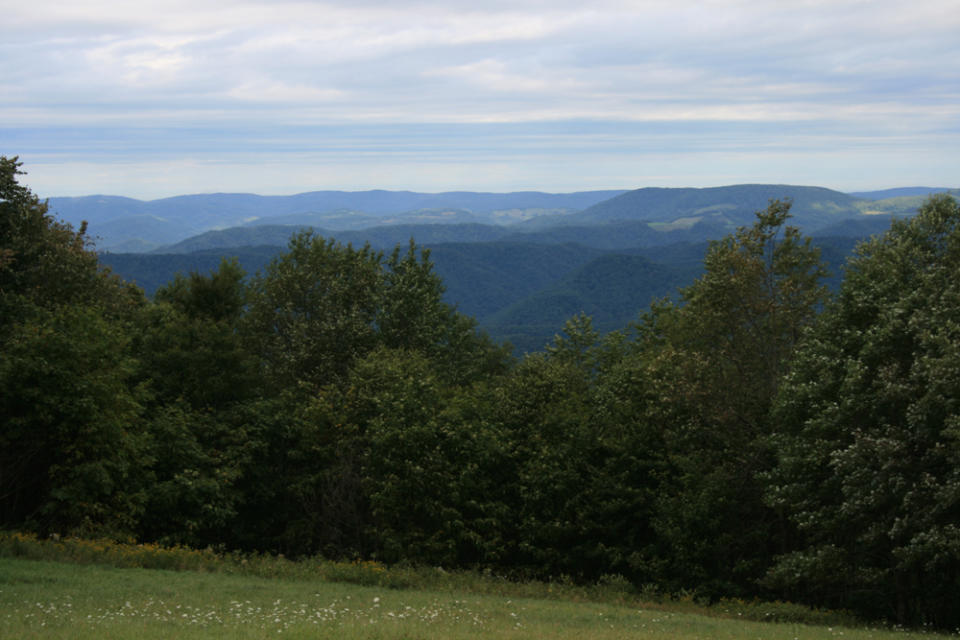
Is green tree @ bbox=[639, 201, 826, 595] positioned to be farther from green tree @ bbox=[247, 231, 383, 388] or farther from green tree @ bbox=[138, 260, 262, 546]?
green tree @ bbox=[138, 260, 262, 546]

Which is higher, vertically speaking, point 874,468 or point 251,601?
point 874,468

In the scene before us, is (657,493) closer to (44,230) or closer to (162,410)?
(162,410)

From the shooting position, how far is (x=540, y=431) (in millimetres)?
35750

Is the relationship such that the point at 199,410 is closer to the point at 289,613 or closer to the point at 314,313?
the point at 314,313

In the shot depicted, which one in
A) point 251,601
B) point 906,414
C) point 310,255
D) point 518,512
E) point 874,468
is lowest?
point 518,512

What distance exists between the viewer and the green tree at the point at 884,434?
22.4m

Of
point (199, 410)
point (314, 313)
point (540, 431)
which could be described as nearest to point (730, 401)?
point (540, 431)

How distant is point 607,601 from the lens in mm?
23953

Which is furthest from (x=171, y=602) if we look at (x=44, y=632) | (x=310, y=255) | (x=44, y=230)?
(x=310, y=255)

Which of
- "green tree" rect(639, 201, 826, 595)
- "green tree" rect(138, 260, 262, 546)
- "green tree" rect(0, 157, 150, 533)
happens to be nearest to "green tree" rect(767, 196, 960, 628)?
"green tree" rect(639, 201, 826, 595)

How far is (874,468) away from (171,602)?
1970 centimetres

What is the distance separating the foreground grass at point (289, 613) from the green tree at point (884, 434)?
4.50m

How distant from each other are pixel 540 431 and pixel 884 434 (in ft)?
49.4

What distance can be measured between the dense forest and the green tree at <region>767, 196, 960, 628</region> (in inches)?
4.4
